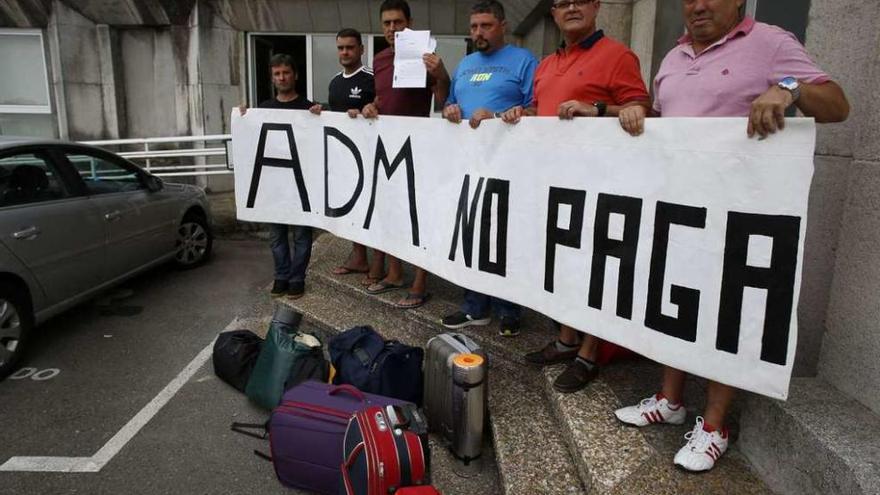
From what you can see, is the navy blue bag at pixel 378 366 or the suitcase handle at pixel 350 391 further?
the navy blue bag at pixel 378 366

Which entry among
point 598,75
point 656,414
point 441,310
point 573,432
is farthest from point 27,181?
point 656,414

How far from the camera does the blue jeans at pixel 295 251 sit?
502cm

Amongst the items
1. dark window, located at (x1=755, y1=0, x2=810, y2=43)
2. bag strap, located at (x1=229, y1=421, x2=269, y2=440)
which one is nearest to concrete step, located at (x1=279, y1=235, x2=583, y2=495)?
bag strap, located at (x1=229, y1=421, x2=269, y2=440)

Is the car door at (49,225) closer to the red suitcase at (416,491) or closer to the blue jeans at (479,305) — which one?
the blue jeans at (479,305)

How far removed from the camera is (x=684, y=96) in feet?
8.04

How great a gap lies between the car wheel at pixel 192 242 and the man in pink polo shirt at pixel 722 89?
18.1 ft

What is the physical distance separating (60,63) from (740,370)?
12235 mm

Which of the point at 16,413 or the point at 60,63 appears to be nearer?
the point at 16,413

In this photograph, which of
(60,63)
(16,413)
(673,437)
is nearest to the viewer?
(673,437)

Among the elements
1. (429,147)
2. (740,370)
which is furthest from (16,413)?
(740,370)

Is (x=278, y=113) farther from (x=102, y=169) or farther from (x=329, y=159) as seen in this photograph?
(x=102, y=169)

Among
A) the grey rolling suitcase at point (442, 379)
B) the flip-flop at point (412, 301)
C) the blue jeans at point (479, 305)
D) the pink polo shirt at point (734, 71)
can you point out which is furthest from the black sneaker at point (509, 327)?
the pink polo shirt at point (734, 71)

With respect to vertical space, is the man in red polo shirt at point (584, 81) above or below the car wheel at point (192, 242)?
above

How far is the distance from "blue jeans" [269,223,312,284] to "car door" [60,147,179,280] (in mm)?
1460
